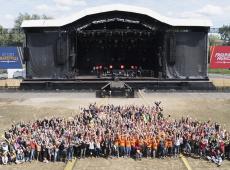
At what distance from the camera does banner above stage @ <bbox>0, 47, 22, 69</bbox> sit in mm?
58188

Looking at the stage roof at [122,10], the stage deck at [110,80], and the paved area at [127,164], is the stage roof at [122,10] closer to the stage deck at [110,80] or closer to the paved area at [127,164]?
the stage deck at [110,80]

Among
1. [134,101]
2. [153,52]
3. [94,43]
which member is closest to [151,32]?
[153,52]

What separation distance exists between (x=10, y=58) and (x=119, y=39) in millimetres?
→ 16927

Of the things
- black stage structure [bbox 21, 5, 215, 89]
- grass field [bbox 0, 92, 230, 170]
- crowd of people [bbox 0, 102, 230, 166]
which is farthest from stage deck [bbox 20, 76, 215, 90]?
crowd of people [bbox 0, 102, 230, 166]

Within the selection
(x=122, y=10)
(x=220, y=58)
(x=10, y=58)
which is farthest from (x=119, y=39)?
(x=10, y=58)

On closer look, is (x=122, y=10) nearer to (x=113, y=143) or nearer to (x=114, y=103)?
(x=114, y=103)

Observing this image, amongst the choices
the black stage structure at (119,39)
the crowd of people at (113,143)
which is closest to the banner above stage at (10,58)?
the black stage structure at (119,39)

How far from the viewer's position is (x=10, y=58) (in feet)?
191

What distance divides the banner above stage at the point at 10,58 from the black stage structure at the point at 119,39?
1038cm

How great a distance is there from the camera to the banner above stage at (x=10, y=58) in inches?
2291

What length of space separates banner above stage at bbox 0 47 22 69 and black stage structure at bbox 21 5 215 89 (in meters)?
10.4

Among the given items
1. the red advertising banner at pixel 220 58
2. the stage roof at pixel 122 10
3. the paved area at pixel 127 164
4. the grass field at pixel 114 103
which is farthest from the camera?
the red advertising banner at pixel 220 58

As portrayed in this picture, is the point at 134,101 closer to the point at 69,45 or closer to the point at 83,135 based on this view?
the point at 69,45

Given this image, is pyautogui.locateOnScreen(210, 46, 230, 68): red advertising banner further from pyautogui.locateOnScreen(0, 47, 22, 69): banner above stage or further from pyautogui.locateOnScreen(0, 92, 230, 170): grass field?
pyautogui.locateOnScreen(0, 47, 22, 69): banner above stage
